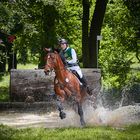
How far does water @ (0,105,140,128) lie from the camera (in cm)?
1382

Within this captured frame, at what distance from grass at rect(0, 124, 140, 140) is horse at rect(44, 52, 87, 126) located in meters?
0.93

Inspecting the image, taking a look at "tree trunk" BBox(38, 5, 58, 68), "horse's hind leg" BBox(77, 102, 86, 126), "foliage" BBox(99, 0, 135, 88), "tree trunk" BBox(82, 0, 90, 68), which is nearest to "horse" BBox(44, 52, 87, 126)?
"horse's hind leg" BBox(77, 102, 86, 126)

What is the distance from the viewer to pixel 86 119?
46.2 feet

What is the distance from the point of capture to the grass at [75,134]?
10711mm

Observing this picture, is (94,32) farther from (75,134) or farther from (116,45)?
(75,134)

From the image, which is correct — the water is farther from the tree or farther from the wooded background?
the tree

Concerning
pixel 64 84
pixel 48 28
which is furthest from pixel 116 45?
pixel 64 84

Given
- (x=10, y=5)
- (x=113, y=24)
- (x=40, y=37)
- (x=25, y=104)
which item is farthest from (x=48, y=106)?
(x=113, y=24)

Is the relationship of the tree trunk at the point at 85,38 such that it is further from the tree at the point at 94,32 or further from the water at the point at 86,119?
the water at the point at 86,119

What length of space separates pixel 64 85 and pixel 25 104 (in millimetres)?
5626

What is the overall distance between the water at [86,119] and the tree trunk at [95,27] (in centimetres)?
807

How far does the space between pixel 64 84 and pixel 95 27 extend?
37.4ft

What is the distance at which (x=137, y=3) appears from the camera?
905 inches

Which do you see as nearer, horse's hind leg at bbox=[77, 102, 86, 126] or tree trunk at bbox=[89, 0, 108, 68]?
horse's hind leg at bbox=[77, 102, 86, 126]
